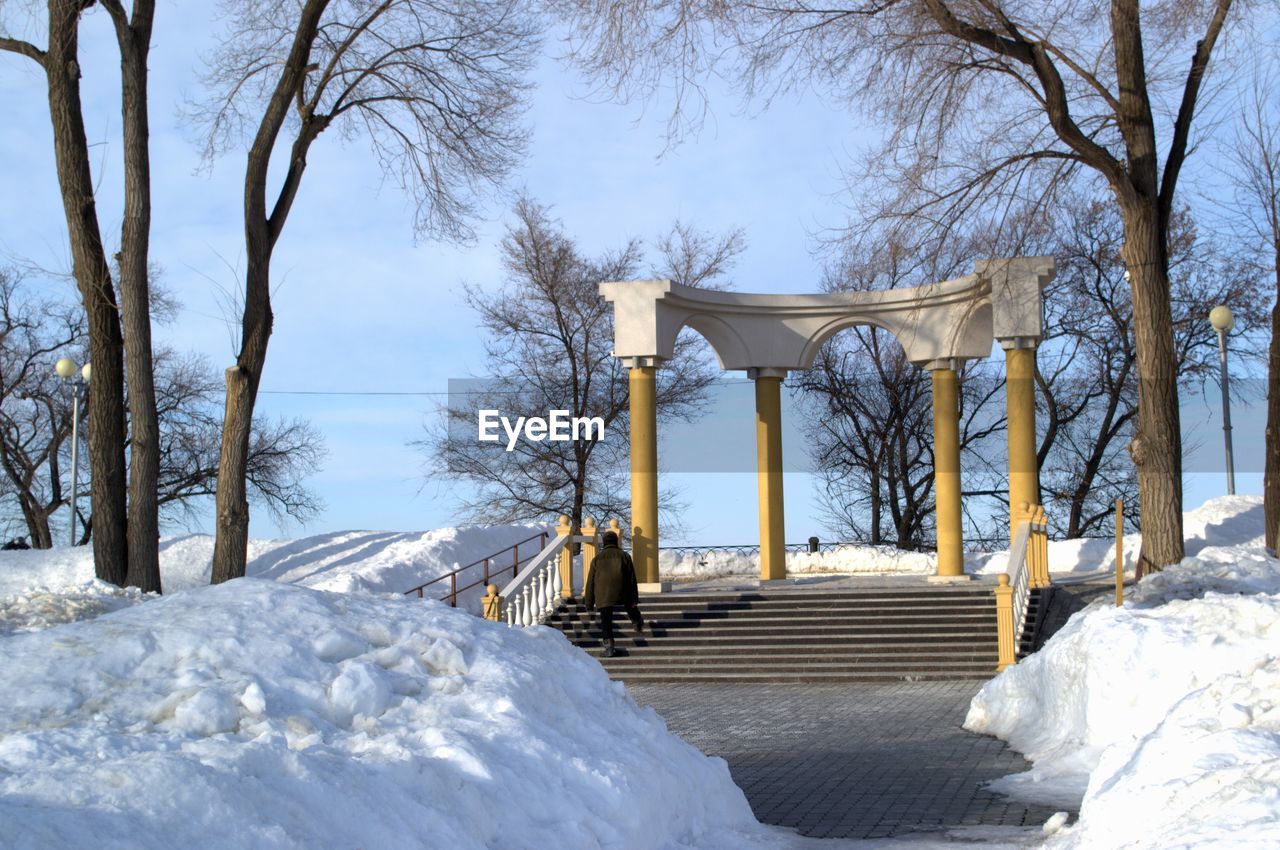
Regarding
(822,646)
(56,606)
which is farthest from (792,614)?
(56,606)

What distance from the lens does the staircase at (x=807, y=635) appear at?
58.9 feet

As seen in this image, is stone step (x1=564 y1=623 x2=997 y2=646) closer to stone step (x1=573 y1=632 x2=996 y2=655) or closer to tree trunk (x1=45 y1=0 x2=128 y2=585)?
stone step (x1=573 y1=632 x2=996 y2=655)

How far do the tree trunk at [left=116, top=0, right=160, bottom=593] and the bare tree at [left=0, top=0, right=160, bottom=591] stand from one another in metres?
0.01

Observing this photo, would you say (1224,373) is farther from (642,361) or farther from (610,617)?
(610,617)

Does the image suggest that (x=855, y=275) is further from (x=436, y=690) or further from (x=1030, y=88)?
(x=436, y=690)

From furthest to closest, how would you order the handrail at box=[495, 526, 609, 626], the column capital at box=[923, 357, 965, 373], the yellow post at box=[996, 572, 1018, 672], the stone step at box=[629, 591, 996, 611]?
the column capital at box=[923, 357, 965, 373] → the handrail at box=[495, 526, 609, 626] → the stone step at box=[629, 591, 996, 611] → the yellow post at box=[996, 572, 1018, 672]

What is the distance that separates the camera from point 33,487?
37312mm

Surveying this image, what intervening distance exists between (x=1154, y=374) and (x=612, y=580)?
765cm

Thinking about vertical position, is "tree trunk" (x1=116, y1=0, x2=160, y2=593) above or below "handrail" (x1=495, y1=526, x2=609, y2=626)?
above

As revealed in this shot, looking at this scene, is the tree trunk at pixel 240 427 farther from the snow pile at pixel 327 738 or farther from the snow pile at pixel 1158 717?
the snow pile at pixel 327 738

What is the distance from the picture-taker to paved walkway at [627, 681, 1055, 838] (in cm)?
825

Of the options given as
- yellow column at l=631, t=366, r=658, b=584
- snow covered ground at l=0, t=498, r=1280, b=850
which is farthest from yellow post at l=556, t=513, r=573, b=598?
snow covered ground at l=0, t=498, r=1280, b=850

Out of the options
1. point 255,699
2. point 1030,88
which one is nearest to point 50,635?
point 255,699

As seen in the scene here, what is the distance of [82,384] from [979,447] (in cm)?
2167
